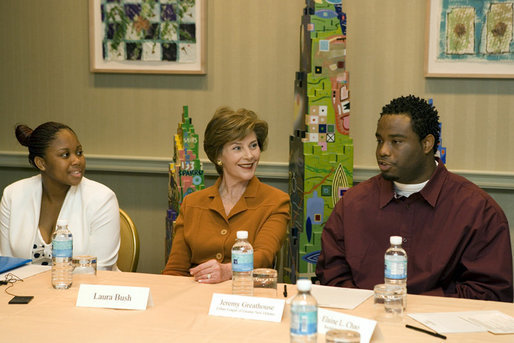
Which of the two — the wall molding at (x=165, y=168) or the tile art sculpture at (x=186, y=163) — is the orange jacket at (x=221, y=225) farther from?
the wall molding at (x=165, y=168)

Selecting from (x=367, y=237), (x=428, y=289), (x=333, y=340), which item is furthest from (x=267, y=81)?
(x=333, y=340)

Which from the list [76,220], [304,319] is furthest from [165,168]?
[304,319]

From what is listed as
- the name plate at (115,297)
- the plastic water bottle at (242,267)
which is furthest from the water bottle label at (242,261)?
the name plate at (115,297)

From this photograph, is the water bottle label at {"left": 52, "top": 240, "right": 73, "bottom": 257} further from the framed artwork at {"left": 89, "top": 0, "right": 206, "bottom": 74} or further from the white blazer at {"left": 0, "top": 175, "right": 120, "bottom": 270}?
the framed artwork at {"left": 89, "top": 0, "right": 206, "bottom": 74}

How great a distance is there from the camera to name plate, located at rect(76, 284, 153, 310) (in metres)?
2.18

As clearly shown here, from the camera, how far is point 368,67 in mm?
4227

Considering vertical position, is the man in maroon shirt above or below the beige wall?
below

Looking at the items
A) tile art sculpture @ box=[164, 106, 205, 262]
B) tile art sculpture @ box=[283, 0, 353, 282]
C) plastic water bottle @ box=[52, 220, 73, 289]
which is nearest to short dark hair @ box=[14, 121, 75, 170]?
tile art sculpture @ box=[164, 106, 205, 262]

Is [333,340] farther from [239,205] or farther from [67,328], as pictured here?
[239,205]

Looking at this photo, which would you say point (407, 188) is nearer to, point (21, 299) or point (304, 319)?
point (304, 319)

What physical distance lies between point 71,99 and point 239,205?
231cm

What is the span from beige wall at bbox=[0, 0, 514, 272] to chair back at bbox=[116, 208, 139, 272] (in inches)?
54.3

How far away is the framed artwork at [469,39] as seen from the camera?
13.1ft

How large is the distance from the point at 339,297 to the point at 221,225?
0.90 m
